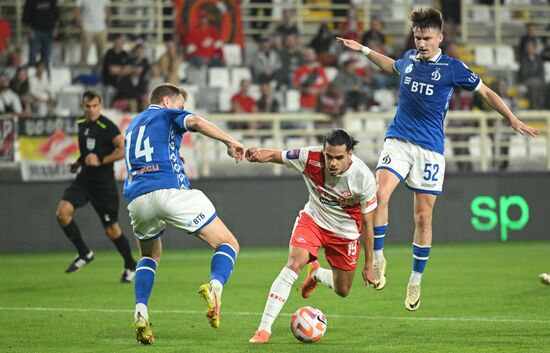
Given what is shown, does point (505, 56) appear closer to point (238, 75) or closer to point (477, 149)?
point (477, 149)

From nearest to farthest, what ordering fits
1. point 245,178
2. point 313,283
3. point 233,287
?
1. point 313,283
2. point 233,287
3. point 245,178

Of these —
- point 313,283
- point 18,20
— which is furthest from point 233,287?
point 18,20

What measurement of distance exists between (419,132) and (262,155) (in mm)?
2326

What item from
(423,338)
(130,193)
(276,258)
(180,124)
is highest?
(180,124)

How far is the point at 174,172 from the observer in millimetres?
8906

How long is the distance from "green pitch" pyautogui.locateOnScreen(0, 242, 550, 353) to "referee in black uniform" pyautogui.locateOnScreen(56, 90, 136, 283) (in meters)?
0.51

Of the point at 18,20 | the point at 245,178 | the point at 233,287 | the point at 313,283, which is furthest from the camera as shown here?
the point at 18,20

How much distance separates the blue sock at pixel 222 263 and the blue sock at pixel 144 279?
2.00ft

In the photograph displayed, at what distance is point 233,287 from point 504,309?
3834 millimetres

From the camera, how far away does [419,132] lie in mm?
10625

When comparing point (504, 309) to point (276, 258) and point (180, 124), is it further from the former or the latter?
point (276, 258)

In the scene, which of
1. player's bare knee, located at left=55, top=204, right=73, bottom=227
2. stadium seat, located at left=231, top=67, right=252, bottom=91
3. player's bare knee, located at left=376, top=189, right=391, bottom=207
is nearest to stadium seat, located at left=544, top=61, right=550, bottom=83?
stadium seat, located at left=231, top=67, right=252, bottom=91

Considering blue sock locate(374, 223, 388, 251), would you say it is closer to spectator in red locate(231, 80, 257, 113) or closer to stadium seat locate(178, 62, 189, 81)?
spectator in red locate(231, 80, 257, 113)

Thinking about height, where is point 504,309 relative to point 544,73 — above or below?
below
